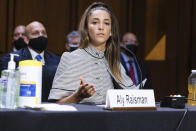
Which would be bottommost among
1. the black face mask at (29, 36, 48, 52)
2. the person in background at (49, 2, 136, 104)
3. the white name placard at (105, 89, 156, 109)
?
the white name placard at (105, 89, 156, 109)

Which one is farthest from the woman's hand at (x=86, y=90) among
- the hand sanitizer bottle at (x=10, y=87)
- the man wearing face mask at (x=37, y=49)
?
the man wearing face mask at (x=37, y=49)

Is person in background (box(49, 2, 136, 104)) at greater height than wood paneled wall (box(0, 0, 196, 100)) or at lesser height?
lesser

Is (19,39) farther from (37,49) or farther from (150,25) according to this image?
(150,25)

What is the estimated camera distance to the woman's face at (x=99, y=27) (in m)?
2.32

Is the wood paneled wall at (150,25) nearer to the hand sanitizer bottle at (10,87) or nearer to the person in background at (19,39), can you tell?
the person in background at (19,39)

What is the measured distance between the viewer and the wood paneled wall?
6009mm

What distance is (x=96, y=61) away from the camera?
2.38m

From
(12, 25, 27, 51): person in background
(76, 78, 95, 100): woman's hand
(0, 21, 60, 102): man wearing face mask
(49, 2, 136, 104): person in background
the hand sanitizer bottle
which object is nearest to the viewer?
the hand sanitizer bottle

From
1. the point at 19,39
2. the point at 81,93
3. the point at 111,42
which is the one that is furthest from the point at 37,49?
the point at 81,93

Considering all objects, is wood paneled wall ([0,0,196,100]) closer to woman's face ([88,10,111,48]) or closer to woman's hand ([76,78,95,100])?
woman's face ([88,10,111,48])

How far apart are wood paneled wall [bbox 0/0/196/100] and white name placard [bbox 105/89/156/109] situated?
435 centimetres

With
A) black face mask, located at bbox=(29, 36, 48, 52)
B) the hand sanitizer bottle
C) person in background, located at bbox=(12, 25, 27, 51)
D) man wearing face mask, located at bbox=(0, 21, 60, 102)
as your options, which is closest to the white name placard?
the hand sanitizer bottle

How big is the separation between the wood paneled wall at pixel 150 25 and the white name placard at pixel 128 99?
4.35 metres

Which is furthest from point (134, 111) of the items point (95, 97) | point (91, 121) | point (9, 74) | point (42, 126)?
point (95, 97)
